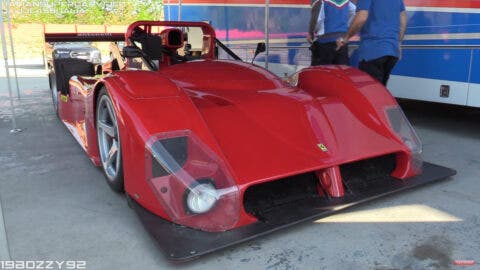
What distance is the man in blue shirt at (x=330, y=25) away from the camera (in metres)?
4.34

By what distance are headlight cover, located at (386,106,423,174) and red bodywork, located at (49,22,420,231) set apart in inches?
1.4

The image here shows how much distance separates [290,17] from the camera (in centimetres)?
612

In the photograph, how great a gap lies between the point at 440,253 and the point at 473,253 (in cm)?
16

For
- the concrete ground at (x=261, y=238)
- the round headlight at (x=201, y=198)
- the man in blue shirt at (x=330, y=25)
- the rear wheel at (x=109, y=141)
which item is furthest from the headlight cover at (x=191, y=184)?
the man in blue shirt at (x=330, y=25)

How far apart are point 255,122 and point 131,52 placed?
60.1 inches

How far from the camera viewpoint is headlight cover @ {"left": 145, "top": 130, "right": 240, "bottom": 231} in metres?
2.14

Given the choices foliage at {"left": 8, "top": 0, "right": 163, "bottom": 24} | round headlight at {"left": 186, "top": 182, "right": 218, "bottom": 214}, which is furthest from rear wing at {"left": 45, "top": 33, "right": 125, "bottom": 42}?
foliage at {"left": 8, "top": 0, "right": 163, "bottom": 24}

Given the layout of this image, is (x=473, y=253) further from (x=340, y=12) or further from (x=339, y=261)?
(x=340, y=12)

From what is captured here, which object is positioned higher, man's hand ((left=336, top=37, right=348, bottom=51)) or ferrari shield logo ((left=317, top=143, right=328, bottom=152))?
man's hand ((left=336, top=37, right=348, bottom=51))

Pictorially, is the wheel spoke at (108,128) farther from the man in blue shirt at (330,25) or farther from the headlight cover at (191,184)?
the man in blue shirt at (330,25)

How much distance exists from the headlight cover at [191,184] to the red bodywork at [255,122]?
0.03 meters

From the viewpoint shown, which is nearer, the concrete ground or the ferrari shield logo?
the concrete ground

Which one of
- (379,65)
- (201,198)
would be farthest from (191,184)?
(379,65)

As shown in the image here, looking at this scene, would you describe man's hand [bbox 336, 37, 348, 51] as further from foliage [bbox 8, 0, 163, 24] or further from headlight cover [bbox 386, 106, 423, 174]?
foliage [bbox 8, 0, 163, 24]
